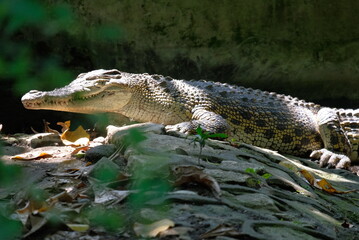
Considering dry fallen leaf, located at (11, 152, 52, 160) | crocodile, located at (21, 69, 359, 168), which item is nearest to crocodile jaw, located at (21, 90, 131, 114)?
crocodile, located at (21, 69, 359, 168)

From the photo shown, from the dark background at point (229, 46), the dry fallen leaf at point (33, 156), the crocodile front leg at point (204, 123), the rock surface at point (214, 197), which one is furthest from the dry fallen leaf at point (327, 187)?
the dark background at point (229, 46)

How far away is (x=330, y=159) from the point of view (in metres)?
5.39

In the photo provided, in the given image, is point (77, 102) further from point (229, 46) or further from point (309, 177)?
point (229, 46)

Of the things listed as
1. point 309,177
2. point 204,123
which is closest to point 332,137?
point 204,123

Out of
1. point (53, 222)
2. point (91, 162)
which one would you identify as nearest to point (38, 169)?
point (91, 162)

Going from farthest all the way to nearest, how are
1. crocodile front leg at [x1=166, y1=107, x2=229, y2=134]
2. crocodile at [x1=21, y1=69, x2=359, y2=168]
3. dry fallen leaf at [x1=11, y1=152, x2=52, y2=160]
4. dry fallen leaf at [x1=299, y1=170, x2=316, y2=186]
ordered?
crocodile at [x1=21, y1=69, x2=359, y2=168]
crocodile front leg at [x1=166, y1=107, x2=229, y2=134]
dry fallen leaf at [x1=299, y1=170, x2=316, y2=186]
dry fallen leaf at [x1=11, y1=152, x2=52, y2=160]

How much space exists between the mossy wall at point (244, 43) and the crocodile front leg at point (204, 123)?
77.3 inches

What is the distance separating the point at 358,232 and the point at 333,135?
331cm

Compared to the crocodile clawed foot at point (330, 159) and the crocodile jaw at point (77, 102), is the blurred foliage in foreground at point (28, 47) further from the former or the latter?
the crocodile clawed foot at point (330, 159)

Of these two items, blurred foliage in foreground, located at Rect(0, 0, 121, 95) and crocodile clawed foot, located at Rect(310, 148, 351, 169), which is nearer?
blurred foliage in foreground, located at Rect(0, 0, 121, 95)

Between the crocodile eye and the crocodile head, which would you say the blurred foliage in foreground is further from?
the crocodile eye

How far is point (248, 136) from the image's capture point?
5586 millimetres

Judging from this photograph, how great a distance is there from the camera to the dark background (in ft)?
22.4

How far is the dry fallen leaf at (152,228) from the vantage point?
191 centimetres
